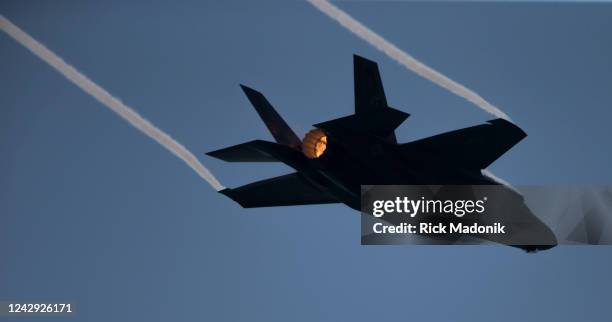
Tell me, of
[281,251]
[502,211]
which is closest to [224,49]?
[281,251]

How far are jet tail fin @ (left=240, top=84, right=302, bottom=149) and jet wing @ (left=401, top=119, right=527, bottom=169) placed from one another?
0.69 metres

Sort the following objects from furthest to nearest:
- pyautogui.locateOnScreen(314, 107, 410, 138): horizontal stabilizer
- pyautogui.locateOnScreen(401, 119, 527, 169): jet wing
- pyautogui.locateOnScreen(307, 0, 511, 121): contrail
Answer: pyautogui.locateOnScreen(307, 0, 511, 121): contrail < pyautogui.locateOnScreen(401, 119, 527, 169): jet wing < pyautogui.locateOnScreen(314, 107, 410, 138): horizontal stabilizer

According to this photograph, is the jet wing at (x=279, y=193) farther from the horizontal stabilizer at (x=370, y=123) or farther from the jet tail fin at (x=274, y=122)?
the horizontal stabilizer at (x=370, y=123)

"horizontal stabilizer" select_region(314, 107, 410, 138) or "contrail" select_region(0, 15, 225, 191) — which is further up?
"contrail" select_region(0, 15, 225, 191)

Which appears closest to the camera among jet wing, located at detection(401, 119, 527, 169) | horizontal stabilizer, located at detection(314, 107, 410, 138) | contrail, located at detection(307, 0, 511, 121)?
horizontal stabilizer, located at detection(314, 107, 410, 138)

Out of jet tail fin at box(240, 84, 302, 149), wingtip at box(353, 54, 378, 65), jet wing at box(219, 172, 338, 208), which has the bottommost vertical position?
jet wing at box(219, 172, 338, 208)

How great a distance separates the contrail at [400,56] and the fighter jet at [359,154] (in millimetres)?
161

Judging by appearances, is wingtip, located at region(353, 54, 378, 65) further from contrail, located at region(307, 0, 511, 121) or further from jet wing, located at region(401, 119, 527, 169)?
jet wing, located at region(401, 119, 527, 169)

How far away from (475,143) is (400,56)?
2.38 feet

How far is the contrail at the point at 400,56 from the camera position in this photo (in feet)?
14.2

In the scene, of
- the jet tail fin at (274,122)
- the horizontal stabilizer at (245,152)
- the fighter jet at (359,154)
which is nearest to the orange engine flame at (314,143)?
the fighter jet at (359,154)

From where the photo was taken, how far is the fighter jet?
4.12m

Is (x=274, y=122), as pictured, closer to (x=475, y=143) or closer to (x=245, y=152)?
(x=245, y=152)

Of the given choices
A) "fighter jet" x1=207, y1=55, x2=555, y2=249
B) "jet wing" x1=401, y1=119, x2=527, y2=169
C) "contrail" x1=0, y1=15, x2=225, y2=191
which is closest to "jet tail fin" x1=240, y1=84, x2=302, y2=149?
"fighter jet" x1=207, y1=55, x2=555, y2=249
